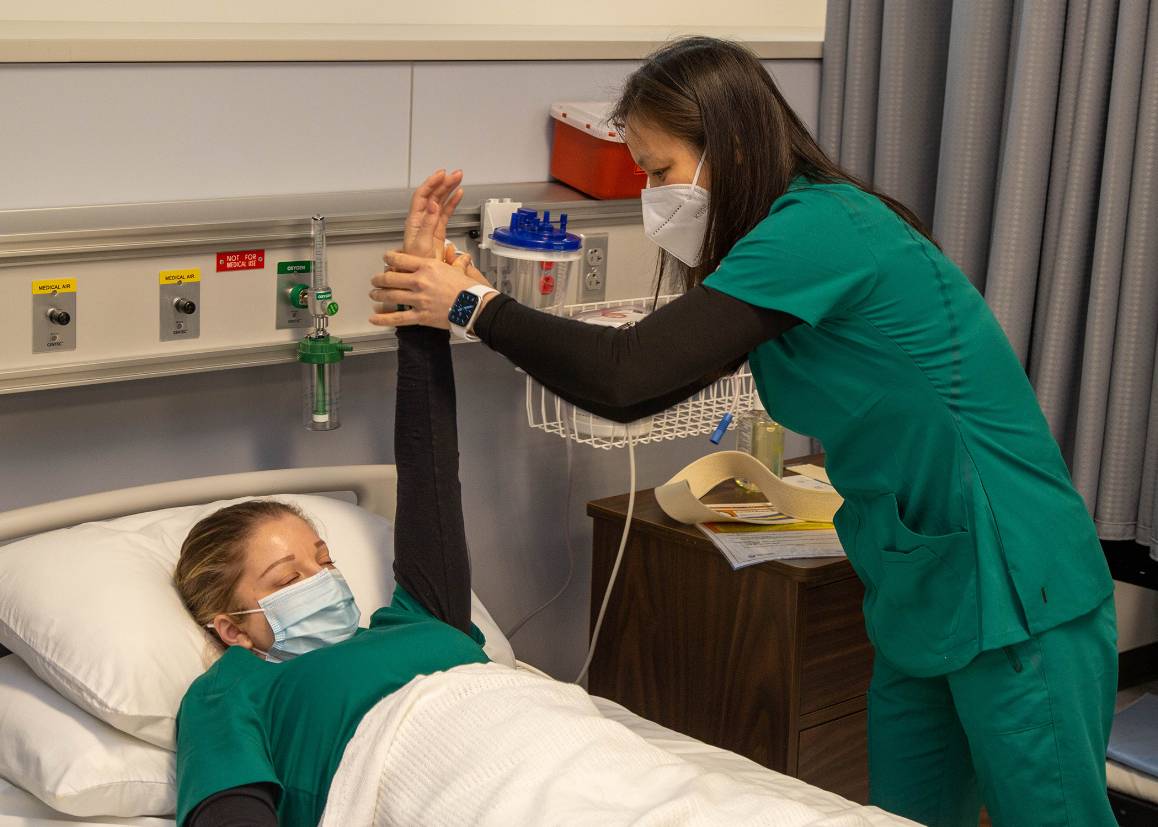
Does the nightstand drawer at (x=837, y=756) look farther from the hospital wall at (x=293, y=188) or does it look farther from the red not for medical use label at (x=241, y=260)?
the red not for medical use label at (x=241, y=260)

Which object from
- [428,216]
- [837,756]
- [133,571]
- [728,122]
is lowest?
[837,756]

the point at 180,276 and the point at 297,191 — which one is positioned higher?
the point at 297,191

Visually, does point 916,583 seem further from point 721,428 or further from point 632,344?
point 721,428

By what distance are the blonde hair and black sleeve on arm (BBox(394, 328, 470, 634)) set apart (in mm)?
170

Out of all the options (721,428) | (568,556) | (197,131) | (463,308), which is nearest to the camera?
(463,308)

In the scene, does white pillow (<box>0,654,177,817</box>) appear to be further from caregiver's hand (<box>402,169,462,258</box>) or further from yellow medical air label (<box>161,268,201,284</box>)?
caregiver's hand (<box>402,169,462,258</box>)

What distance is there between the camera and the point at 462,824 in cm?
140

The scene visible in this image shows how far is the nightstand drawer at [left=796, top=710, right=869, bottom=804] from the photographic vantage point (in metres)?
2.11

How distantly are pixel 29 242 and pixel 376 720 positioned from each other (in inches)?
30.3

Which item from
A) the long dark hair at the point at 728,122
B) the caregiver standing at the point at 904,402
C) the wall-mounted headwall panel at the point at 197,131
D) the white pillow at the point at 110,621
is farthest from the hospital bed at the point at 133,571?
the long dark hair at the point at 728,122

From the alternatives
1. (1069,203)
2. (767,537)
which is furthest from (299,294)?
(1069,203)

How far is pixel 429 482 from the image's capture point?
1.77 meters

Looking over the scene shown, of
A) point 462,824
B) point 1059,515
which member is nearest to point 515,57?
point 1059,515

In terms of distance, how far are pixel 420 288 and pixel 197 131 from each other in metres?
0.64
